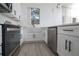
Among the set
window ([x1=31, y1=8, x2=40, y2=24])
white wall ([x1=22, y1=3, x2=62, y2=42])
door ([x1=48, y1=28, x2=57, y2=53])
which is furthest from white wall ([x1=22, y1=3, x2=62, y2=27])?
door ([x1=48, y1=28, x2=57, y2=53])

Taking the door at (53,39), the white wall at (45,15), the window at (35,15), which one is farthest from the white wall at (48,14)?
the door at (53,39)

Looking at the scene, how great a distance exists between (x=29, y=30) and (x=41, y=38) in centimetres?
78

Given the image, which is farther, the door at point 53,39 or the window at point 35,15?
the window at point 35,15

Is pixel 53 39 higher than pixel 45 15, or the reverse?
pixel 45 15

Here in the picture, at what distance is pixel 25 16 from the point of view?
281 inches

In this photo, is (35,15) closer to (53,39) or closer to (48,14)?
(48,14)

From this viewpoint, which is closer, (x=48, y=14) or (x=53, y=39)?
(x=53, y=39)

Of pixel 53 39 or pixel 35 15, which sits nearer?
pixel 53 39

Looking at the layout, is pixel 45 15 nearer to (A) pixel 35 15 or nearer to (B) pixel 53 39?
(A) pixel 35 15

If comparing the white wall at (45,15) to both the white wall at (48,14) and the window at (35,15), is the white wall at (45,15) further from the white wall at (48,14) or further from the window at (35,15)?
the window at (35,15)

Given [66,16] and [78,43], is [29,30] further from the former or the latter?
[78,43]

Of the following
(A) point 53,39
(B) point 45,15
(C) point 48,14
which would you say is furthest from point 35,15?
(A) point 53,39

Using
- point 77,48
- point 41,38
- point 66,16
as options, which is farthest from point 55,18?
point 77,48

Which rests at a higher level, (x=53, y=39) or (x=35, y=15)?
(x=35, y=15)
